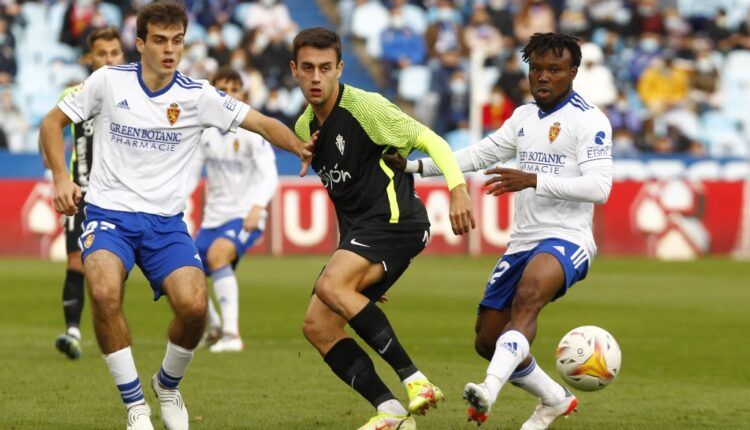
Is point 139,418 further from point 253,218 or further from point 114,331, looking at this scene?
point 253,218

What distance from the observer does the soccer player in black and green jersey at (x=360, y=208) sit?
24.1ft

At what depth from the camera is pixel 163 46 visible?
7668 millimetres

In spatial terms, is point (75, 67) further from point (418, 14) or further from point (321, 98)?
point (321, 98)

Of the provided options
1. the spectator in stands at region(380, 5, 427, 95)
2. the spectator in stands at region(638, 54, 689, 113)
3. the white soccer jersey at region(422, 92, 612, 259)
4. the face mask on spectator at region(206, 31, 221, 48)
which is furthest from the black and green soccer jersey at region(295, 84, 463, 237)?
the spectator in stands at region(638, 54, 689, 113)

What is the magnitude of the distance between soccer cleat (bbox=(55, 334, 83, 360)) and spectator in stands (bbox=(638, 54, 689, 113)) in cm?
1910

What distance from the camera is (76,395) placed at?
357 inches

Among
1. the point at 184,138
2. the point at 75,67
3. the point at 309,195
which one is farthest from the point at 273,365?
the point at 75,67

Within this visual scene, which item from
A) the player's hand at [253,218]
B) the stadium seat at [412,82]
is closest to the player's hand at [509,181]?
the player's hand at [253,218]

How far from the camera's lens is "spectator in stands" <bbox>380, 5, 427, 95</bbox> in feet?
89.7

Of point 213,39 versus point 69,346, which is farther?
point 213,39

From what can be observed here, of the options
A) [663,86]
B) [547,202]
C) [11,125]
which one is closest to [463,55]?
[663,86]

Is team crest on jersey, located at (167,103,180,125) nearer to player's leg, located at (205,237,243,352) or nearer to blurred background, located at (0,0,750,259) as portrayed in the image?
player's leg, located at (205,237,243,352)

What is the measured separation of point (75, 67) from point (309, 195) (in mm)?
5408

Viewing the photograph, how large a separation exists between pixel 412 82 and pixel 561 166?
1928 centimetres
